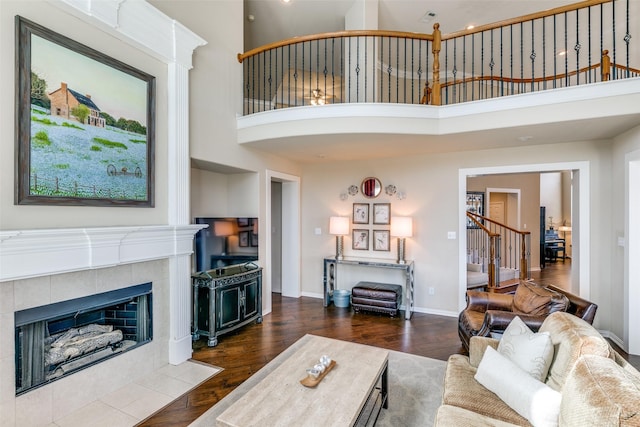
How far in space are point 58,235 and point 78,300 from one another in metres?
0.60

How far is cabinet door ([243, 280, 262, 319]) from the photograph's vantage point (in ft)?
13.7

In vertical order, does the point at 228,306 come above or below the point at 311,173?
below

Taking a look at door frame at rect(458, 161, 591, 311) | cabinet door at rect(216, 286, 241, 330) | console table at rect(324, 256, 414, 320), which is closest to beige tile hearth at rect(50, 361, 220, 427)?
cabinet door at rect(216, 286, 241, 330)

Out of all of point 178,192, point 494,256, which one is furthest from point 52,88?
point 494,256

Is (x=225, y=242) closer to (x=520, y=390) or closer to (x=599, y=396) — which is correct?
(x=520, y=390)

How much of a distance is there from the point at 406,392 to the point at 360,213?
121 inches

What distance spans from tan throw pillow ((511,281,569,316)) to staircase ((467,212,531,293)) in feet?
7.84

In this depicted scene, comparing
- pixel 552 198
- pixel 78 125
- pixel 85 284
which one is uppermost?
pixel 78 125

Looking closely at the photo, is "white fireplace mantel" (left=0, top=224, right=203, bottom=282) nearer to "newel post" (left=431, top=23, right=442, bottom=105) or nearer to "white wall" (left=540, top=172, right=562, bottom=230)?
"newel post" (left=431, top=23, right=442, bottom=105)

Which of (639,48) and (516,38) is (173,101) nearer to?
(516,38)

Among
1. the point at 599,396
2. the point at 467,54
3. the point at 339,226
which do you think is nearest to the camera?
the point at 599,396

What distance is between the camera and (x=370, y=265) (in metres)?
4.89

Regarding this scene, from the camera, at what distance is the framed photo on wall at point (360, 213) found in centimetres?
535

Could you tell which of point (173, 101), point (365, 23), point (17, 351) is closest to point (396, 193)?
point (365, 23)
